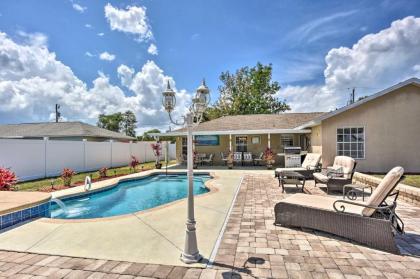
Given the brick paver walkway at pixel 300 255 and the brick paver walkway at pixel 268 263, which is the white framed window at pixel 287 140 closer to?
the brick paver walkway at pixel 300 255

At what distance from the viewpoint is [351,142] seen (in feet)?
39.7

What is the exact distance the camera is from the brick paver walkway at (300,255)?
3.11m

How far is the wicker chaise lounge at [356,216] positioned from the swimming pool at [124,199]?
5.26 m

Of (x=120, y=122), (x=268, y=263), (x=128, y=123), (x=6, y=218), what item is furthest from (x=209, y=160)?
(x=128, y=123)

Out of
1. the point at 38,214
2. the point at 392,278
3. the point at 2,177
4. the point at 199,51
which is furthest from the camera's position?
the point at 199,51

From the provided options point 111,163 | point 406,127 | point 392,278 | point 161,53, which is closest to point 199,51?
point 161,53

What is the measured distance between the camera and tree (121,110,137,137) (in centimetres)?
5612

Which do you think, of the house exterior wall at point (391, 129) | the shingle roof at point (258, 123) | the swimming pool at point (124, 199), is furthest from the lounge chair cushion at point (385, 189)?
the shingle roof at point (258, 123)

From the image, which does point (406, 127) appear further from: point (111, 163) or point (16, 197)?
point (111, 163)

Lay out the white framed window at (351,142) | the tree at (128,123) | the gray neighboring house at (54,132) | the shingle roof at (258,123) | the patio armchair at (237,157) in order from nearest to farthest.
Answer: the white framed window at (351,142)
the patio armchair at (237,157)
the shingle roof at (258,123)
the gray neighboring house at (54,132)
the tree at (128,123)

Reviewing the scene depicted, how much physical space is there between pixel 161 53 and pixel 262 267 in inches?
621

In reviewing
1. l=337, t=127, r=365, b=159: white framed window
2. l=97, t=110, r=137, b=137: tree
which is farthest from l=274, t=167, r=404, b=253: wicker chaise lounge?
l=97, t=110, r=137, b=137: tree

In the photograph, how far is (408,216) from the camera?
5387 millimetres

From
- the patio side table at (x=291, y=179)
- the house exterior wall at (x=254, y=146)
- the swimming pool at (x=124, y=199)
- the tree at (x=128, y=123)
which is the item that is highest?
the tree at (x=128, y=123)
